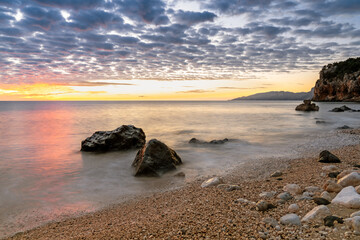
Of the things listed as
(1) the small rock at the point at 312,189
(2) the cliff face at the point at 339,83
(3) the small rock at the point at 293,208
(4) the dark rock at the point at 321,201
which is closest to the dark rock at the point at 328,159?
(1) the small rock at the point at 312,189

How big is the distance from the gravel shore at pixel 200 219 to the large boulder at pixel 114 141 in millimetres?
5665

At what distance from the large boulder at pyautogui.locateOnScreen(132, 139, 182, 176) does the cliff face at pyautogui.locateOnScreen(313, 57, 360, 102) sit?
9360cm

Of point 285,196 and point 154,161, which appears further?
point 154,161

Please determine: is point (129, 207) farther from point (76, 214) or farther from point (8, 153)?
point (8, 153)

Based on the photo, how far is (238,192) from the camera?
480cm

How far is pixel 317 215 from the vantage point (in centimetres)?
319

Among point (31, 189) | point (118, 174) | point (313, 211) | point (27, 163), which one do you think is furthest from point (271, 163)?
point (27, 163)

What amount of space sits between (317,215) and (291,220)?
386 mm

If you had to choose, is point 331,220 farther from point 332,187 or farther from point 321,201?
point 332,187

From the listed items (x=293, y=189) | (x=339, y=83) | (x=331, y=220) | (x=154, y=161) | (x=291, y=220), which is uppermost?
(x=339, y=83)

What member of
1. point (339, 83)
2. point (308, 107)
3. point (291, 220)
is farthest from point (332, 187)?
point (339, 83)

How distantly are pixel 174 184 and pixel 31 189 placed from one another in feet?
13.7

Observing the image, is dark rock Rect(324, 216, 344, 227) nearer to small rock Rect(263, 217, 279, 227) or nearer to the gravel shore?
the gravel shore

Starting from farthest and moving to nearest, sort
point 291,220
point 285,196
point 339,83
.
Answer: point 339,83
point 285,196
point 291,220
